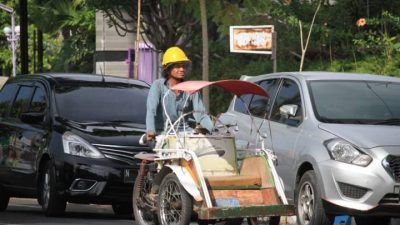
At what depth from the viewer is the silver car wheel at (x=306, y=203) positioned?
9.20 metres

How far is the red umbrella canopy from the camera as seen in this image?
824cm

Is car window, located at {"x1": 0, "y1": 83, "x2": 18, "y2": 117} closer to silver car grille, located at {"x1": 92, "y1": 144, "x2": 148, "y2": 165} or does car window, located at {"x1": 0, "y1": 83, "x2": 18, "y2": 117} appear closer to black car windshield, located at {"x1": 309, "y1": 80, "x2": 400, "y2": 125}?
silver car grille, located at {"x1": 92, "y1": 144, "x2": 148, "y2": 165}

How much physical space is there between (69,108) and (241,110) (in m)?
2.16

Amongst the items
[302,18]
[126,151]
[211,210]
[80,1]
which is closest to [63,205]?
[126,151]

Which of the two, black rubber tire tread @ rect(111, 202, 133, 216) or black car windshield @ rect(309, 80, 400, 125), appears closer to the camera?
black car windshield @ rect(309, 80, 400, 125)

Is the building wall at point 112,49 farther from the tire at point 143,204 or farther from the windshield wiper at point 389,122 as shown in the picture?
the tire at point 143,204

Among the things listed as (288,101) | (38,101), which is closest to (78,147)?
(38,101)

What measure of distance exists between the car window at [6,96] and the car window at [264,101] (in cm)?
366

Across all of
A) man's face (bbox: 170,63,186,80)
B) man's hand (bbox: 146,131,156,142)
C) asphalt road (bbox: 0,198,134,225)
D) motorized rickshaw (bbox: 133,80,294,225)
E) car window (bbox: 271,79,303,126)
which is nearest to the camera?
motorized rickshaw (bbox: 133,80,294,225)

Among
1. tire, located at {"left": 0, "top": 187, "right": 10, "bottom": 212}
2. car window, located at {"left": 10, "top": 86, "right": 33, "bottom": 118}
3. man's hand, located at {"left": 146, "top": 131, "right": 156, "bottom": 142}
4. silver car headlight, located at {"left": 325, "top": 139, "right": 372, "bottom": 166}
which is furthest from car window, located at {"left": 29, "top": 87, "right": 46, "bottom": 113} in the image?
silver car headlight, located at {"left": 325, "top": 139, "right": 372, "bottom": 166}

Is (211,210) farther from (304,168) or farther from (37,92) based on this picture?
(37,92)

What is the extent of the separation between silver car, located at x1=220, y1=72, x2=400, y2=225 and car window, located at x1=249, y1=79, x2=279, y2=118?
0.05 ft

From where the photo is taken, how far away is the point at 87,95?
1212 centimetres

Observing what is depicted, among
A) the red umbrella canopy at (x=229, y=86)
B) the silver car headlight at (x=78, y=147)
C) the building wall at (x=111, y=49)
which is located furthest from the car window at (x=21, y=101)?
the building wall at (x=111, y=49)
